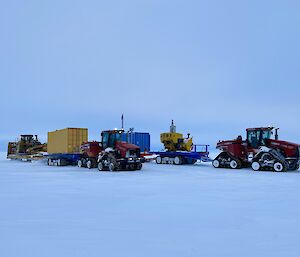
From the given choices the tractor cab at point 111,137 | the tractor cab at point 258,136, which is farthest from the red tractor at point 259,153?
the tractor cab at point 111,137

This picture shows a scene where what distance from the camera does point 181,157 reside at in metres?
30.1

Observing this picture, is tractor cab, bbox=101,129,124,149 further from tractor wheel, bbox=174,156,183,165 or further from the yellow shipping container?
tractor wheel, bbox=174,156,183,165

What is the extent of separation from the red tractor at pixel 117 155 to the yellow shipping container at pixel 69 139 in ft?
18.2

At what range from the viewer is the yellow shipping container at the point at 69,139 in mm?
29328

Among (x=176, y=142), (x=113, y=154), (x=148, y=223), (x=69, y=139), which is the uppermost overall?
(x=69, y=139)

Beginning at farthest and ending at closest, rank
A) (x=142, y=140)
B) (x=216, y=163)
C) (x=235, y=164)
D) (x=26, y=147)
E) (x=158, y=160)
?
1. (x=26, y=147)
2. (x=142, y=140)
3. (x=158, y=160)
4. (x=216, y=163)
5. (x=235, y=164)

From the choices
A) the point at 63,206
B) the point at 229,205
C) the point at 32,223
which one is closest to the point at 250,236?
the point at 229,205

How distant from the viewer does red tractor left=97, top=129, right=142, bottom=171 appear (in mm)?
23172

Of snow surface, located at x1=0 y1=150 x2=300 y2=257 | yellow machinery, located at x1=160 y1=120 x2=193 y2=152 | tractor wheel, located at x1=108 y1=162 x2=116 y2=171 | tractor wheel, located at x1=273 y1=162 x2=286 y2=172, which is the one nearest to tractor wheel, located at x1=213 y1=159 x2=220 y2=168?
tractor wheel, located at x1=273 y1=162 x2=286 y2=172

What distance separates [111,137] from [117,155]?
5.12ft

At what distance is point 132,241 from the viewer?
6391 millimetres

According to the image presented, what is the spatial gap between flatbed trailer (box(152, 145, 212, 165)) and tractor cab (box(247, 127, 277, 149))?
4383mm

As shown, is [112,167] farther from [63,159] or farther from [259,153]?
[259,153]

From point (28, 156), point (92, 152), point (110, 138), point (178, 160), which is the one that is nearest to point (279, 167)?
point (178, 160)
